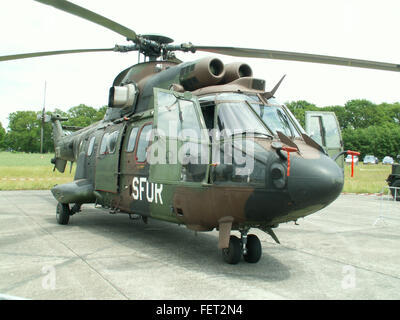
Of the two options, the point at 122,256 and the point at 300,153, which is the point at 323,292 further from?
the point at 122,256

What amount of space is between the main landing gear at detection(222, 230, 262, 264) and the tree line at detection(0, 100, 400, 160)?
41.5 metres

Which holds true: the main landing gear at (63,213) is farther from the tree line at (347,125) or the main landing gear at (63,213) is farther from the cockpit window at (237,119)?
the tree line at (347,125)

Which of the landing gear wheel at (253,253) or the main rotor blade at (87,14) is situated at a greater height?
the main rotor blade at (87,14)

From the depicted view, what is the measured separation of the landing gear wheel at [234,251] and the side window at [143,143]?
2.29 meters

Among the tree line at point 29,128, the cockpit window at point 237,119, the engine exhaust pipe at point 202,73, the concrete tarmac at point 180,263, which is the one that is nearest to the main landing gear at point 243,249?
the concrete tarmac at point 180,263

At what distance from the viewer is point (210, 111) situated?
5582 millimetres

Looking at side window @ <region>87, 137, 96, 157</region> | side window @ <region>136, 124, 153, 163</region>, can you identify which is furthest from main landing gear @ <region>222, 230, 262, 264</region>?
side window @ <region>87, 137, 96, 157</region>

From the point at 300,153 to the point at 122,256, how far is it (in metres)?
3.16

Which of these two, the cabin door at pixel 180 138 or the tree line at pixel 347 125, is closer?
the cabin door at pixel 180 138

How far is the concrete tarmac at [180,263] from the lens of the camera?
14.2ft

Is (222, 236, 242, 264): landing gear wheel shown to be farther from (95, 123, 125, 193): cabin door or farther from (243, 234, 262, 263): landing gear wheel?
(95, 123, 125, 193): cabin door

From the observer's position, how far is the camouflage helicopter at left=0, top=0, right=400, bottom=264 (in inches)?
184
